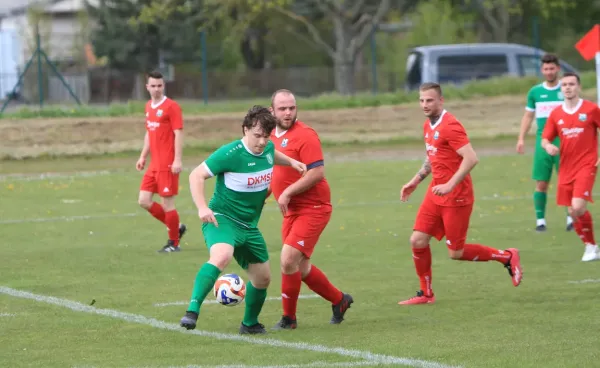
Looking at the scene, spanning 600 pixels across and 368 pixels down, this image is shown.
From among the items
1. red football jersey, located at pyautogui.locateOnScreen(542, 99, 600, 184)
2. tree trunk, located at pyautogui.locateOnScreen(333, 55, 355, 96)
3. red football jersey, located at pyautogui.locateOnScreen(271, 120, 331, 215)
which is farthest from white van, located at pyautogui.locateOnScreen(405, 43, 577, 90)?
red football jersey, located at pyautogui.locateOnScreen(271, 120, 331, 215)

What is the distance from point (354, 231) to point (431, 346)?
711 centimetres

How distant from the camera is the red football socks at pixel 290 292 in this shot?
884cm

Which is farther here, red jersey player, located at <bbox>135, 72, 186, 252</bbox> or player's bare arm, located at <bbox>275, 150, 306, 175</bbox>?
red jersey player, located at <bbox>135, 72, 186, 252</bbox>

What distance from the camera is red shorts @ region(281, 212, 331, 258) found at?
8828 millimetres

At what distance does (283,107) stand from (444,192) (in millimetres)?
1658

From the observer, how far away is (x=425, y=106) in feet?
31.7

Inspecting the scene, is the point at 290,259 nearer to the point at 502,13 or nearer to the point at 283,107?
the point at 283,107

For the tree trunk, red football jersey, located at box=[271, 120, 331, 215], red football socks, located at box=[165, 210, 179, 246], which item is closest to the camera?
red football jersey, located at box=[271, 120, 331, 215]

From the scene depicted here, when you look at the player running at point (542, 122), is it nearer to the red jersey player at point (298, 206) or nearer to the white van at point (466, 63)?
the red jersey player at point (298, 206)

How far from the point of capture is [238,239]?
27.4 feet

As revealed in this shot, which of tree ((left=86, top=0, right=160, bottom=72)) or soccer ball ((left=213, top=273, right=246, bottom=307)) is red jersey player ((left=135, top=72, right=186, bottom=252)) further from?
tree ((left=86, top=0, right=160, bottom=72))

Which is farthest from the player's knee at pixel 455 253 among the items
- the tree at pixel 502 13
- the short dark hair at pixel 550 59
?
the tree at pixel 502 13

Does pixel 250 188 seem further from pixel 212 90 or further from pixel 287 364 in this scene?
pixel 212 90

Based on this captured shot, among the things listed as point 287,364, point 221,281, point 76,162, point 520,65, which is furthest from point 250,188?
point 520,65
